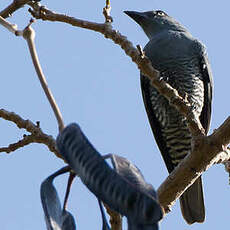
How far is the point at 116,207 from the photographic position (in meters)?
0.90

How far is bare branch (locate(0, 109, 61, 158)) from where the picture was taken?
8.93 ft

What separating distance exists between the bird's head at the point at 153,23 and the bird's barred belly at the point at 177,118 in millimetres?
859

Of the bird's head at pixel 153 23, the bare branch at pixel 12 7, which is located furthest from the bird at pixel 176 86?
the bare branch at pixel 12 7

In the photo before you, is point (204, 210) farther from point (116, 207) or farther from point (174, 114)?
point (116, 207)

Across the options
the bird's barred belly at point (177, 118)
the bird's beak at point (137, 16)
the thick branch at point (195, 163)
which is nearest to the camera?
the thick branch at point (195, 163)

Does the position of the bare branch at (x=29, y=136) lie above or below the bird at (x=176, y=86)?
below

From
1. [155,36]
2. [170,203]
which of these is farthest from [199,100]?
[170,203]

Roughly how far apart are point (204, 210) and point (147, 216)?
447cm

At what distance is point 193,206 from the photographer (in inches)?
202

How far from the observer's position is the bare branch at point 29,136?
272 cm

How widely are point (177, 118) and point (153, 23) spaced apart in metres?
1.33

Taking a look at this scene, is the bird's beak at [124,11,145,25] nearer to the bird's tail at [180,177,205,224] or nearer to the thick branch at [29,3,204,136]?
the bird's tail at [180,177,205,224]

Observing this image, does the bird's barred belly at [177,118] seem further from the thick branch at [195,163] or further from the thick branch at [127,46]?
the thick branch at [127,46]

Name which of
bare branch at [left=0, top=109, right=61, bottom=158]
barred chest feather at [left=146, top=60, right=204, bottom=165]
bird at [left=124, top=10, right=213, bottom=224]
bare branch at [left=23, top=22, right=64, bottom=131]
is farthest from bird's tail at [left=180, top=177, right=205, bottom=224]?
bare branch at [left=23, top=22, right=64, bottom=131]
